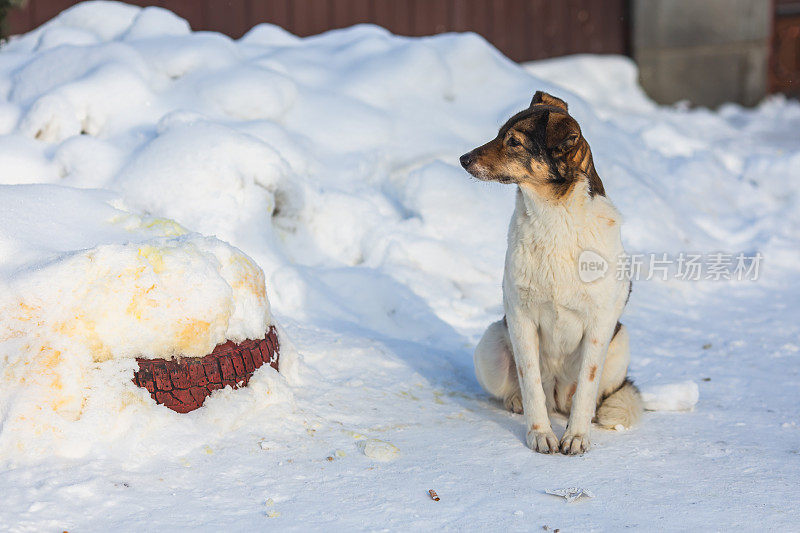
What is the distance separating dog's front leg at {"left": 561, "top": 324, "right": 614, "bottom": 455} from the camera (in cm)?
328

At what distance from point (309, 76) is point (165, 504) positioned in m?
4.38

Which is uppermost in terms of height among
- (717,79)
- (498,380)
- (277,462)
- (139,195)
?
(139,195)

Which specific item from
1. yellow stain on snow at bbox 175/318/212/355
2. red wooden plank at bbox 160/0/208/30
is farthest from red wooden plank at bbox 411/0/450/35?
yellow stain on snow at bbox 175/318/212/355

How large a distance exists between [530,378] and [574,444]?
319mm

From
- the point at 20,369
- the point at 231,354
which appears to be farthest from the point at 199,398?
the point at 20,369

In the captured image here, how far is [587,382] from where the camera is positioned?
3.32 metres

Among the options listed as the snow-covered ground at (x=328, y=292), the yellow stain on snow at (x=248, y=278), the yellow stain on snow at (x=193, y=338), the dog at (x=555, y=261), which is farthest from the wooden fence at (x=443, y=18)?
the dog at (x=555, y=261)

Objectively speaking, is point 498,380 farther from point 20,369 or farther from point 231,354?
point 20,369

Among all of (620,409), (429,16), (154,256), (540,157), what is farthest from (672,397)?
(429,16)

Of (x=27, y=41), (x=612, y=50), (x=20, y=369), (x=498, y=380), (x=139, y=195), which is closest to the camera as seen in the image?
(x=20, y=369)

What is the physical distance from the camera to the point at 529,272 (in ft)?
10.7

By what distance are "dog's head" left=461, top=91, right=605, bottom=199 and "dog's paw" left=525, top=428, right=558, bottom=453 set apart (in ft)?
3.21

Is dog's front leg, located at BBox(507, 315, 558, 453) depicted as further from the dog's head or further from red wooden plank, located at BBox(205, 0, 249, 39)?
red wooden plank, located at BBox(205, 0, 249, 39)

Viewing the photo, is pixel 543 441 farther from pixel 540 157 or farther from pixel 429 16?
pixel 429 16
